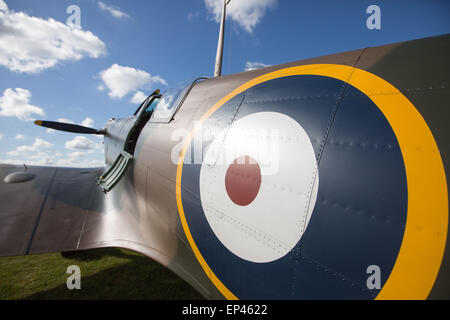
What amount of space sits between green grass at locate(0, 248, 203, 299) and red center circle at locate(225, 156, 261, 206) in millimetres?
3424

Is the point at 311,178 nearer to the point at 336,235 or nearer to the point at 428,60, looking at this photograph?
the point at 336,235

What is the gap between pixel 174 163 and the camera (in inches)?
105

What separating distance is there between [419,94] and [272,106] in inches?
39.1

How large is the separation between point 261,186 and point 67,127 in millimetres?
9594

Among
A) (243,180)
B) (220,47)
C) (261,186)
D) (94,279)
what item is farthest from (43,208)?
(220,47)

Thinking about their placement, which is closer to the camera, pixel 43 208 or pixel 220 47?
pixel 43 208

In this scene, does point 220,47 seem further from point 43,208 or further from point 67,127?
point 43,208

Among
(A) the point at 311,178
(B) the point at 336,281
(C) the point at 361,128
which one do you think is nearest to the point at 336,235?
(B) the point at 336,281

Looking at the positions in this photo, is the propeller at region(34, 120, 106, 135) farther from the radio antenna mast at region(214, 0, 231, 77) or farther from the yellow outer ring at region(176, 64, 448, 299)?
the yellow outer ring at region(176, 64, 448, 299)

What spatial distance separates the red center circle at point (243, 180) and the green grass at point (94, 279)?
342cm

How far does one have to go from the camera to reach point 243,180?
1802 millimetres

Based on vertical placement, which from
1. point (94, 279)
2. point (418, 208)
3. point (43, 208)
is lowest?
point (94, 279)

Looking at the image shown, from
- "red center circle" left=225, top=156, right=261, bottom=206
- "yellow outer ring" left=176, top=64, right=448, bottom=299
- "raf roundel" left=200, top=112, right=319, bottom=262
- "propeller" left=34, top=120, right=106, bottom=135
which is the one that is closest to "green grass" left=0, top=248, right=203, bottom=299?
"raf roundel" left=200, top=112, right=319, bottom=262

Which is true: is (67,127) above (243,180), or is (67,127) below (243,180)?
above
